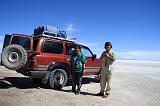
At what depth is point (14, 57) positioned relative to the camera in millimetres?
9023

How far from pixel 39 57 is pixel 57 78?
1.26 m

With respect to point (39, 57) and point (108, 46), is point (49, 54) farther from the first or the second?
point (108, 46)

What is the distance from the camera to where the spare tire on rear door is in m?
8.77

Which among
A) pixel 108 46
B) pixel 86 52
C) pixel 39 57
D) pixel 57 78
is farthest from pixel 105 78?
pixel 86 52

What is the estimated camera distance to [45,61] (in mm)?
9500

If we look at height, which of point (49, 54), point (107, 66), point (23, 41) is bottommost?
point (107, 66)

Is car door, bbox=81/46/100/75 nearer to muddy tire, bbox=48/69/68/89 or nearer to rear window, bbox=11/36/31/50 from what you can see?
muddy tire, bbox=48/69/68/89

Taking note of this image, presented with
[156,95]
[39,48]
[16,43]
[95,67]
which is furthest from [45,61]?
[156,95]

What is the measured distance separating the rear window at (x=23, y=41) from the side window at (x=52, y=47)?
0.60 metres

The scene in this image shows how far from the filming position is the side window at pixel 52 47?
968cm

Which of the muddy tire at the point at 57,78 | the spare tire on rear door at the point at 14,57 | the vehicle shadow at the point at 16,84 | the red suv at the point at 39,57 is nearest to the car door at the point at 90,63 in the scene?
the red suv at the point at 39,57

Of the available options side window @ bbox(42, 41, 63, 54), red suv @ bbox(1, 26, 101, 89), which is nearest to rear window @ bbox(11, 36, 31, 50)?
red suv @ bbox(1, 26, 101, 89)

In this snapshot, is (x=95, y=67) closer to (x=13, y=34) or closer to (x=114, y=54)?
(x=114, y=54)

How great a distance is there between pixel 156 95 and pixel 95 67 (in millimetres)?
3409
